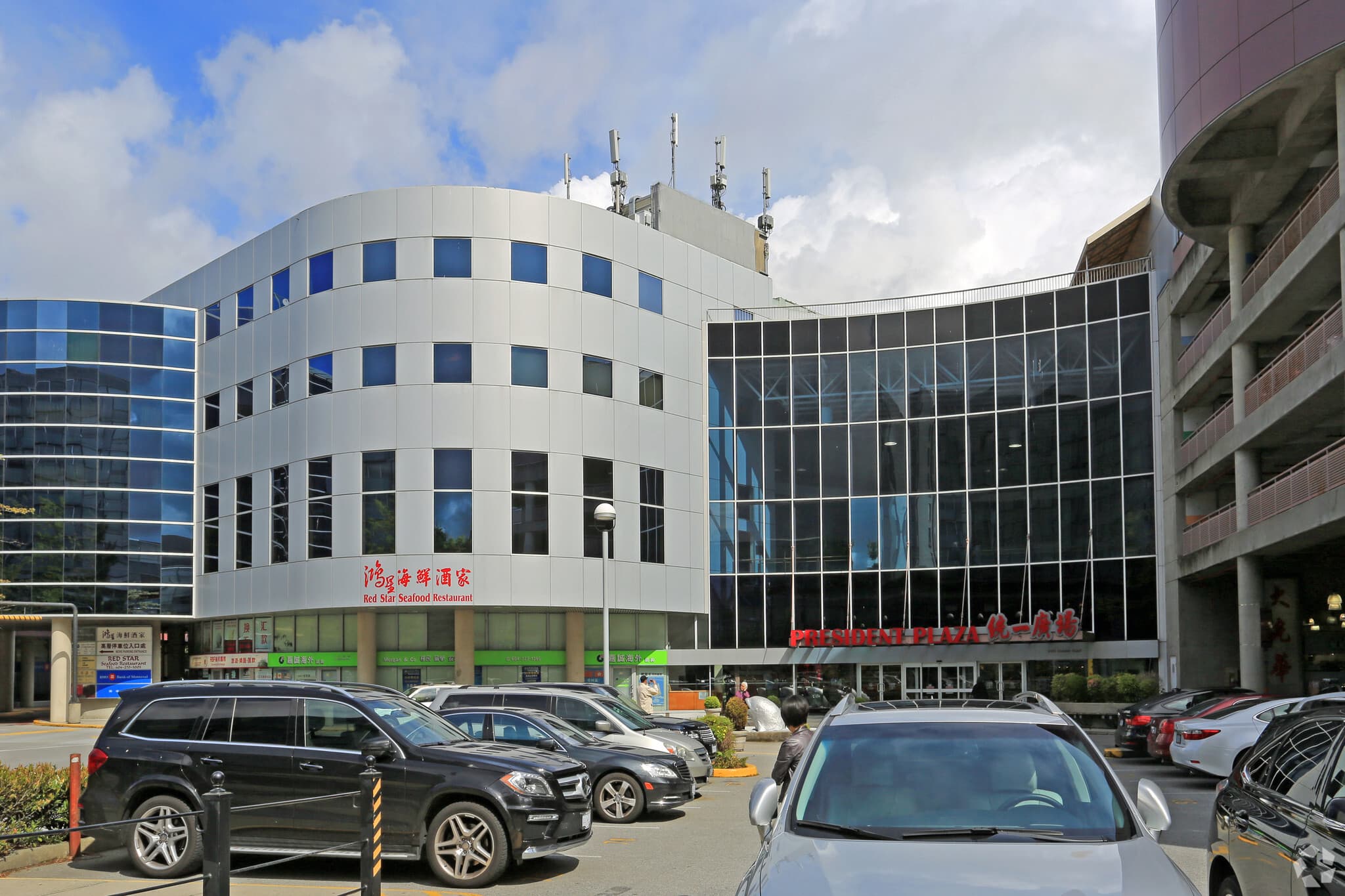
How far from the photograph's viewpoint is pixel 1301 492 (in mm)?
28578

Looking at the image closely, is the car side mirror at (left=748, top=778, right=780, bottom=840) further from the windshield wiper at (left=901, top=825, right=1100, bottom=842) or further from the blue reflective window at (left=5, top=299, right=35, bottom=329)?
the blue reflective window at (left=5, top=299, right=35, bottom=329)

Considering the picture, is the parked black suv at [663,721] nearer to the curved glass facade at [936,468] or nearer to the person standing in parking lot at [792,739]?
the person standing in parking lot at [792,739]

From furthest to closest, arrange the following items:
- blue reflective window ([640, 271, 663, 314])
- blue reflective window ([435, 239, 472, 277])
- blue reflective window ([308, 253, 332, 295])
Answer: blue reflective window ([640, 271, 663, 314])
blue reflective window ([308, 253, 332, 295])
blue reflective window ([435, 239, 472, 277])

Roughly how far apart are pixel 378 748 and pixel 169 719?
251cm

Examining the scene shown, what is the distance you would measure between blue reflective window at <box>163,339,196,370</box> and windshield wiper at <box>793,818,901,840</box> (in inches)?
2005

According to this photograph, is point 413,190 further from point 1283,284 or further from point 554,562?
point 1283,284

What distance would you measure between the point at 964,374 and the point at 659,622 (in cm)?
1524

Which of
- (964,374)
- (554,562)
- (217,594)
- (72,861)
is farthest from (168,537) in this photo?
(72,861)

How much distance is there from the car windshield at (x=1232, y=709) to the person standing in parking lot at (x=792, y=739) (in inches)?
513

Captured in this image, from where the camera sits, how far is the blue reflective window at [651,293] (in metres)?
47.9

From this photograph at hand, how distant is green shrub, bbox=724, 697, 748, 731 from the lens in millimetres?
32750

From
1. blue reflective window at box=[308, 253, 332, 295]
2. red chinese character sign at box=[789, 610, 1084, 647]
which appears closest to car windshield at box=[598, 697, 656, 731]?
red chinese character sign at box=[789, 610, 1084, 647]

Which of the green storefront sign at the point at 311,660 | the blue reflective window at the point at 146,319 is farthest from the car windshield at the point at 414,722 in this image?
the blue reflective window at the point at 146,319

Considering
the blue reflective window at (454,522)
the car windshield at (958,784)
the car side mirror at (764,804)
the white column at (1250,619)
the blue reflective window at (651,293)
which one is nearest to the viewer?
the car windshield at (958,784)
